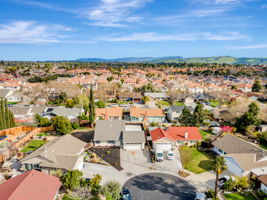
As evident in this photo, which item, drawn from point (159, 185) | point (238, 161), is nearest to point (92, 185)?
point (159, 185)

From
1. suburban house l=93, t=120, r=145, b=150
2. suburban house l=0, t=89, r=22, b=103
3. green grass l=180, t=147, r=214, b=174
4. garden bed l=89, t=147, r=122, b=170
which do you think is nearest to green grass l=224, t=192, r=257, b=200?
green grass l=180, t=147, r=214, b=174

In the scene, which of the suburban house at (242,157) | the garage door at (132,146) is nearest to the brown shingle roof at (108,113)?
the garage door at (132,146)

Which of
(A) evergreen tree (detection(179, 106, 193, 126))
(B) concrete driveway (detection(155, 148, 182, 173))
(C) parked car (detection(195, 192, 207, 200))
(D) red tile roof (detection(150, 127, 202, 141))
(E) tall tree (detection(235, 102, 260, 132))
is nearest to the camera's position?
(C) parked car (detection(195, 192, 207, 200))

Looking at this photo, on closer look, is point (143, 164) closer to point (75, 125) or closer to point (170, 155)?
point (170, 155)

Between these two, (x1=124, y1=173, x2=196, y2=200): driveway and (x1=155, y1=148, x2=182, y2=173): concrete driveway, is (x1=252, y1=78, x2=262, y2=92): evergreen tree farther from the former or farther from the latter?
(x1=124, y1=173, x2=196, y2=200): driveway

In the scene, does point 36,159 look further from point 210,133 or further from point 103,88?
point 103,88
